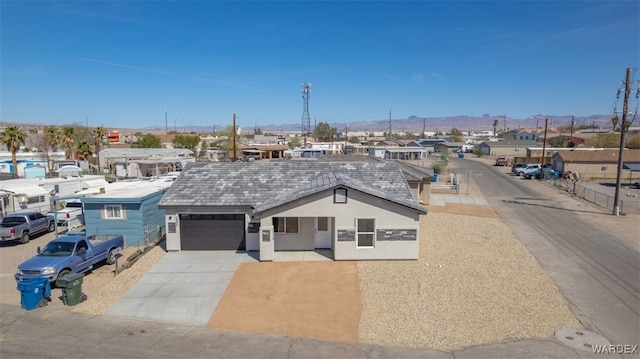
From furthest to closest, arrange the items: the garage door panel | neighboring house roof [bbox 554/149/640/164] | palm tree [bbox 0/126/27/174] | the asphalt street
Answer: neighboring house roof [bbox 554/149/640/164] < palm tree [bbox 0/126/27/174] < the garage door panel < the asphalt street

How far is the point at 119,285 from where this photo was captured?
598 inches

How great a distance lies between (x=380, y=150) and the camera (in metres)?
75.2

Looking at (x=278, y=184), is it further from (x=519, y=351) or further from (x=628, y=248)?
(x=628, y=248)

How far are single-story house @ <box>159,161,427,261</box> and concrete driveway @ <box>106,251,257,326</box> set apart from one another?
1.20m

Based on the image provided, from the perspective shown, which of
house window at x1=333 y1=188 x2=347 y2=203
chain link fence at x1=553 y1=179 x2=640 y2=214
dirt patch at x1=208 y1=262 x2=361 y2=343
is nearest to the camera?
dirt patch at x1=208 y1=262 x2=361 y2=343

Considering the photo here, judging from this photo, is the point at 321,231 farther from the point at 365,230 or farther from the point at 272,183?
the point at 272,183

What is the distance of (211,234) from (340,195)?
6.59m

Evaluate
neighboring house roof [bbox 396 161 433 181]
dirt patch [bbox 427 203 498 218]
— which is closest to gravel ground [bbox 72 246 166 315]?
neighboring house roof [bbox 396 161 433 181]

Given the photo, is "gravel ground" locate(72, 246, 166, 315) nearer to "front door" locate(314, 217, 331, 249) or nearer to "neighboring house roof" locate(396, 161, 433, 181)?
"front door" locate(314, 217, 331, 249)

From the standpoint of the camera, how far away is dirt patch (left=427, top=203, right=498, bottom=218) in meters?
28.4

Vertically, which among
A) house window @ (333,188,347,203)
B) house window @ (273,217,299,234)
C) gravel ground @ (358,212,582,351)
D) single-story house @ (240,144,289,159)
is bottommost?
gravel ground @ (358,212,582,351)

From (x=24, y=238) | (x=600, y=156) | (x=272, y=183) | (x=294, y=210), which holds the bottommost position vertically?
(x=24, y=238)

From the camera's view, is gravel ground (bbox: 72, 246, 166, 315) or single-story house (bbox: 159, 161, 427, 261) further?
single-story house (bbox: 159, 161, 427, 261)

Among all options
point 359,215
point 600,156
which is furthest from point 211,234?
point 600,156
